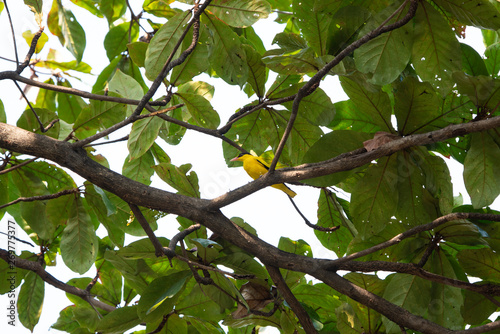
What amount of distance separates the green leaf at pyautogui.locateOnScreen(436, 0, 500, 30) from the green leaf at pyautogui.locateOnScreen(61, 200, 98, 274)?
84.8 inches

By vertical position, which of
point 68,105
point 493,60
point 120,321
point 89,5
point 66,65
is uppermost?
point 89,5

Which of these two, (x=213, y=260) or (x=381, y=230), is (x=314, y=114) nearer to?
(x=381, y=230)

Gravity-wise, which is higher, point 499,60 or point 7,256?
point 499,60

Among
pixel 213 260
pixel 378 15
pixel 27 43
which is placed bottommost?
pixel 213 260

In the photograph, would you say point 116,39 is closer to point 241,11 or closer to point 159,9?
point 159,9

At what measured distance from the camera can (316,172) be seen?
1.66 meters

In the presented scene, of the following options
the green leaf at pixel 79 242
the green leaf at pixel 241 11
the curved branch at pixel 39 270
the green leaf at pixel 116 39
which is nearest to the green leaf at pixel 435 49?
the green leaf at pixel 241 11

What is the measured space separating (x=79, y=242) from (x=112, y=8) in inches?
73.3

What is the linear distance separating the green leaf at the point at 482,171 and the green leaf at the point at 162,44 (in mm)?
1459

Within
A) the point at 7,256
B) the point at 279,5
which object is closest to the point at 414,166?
the point at 279,5

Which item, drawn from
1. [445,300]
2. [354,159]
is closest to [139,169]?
[354,159]

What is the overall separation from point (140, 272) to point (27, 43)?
2.12m

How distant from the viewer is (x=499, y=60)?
218cm

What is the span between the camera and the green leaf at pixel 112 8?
3234mm
